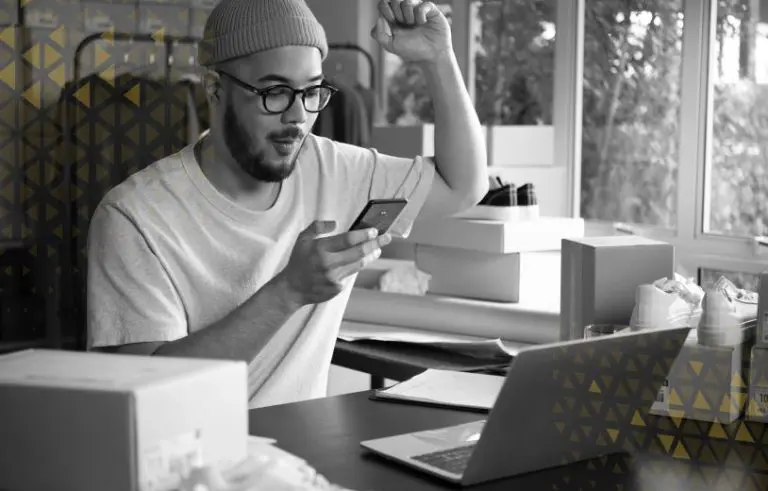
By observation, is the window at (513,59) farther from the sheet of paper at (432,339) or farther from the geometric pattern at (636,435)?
the geometric pattern at (636,435)

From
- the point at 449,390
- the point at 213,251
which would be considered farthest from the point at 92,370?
the point at 213,251

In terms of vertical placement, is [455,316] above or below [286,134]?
below

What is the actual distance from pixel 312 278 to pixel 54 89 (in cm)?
228

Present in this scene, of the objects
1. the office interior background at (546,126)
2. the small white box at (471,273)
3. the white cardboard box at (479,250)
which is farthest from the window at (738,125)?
the small white box at (471,273)

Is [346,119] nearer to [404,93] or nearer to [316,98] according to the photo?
[404,93]

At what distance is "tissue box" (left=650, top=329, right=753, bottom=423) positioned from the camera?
1371 millimetres

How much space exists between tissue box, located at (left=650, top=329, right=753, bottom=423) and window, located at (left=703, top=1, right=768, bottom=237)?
1836 mm

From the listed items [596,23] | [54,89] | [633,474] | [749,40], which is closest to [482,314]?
[633,474]

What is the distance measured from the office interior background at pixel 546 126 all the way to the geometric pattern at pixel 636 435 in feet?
6.22

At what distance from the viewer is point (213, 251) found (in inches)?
68.4

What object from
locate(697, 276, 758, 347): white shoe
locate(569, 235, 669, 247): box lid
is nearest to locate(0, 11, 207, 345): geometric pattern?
A: locate(569, 235, 669, 247): box lid

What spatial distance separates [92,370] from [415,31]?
3.65 feet

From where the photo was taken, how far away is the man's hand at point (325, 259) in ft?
4.80

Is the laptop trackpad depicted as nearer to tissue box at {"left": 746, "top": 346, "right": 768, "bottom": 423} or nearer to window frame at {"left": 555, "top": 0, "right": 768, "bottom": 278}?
tissue box at {"left": 746, "top": 346, "right": 768, "bottom": 423}
